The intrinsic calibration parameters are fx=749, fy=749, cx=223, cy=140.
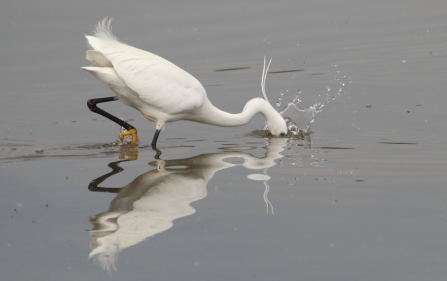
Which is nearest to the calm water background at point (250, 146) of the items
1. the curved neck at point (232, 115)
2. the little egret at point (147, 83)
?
the curved neck at point (232, 115)

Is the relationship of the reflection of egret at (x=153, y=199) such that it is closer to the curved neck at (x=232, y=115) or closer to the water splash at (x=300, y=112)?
the curved neck at (x=232, y=115)

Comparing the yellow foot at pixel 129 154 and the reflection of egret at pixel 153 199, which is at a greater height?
the yellow foot at pixel 129 154

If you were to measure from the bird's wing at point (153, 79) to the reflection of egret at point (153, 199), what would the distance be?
929 millimetres

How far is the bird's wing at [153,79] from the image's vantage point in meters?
10.1

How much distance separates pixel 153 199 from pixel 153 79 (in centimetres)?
289

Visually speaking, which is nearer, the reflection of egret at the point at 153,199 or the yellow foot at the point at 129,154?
the reflection of egret at the point at 153,199

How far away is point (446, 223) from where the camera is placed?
6.93 m

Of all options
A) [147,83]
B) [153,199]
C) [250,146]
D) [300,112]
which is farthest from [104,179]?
[300,112]

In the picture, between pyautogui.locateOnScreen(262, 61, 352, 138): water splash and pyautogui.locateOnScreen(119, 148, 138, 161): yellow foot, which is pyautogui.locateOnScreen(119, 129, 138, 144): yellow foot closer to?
pyautogui.locateOnScreen(119, 148, 138, 161): yellow foot

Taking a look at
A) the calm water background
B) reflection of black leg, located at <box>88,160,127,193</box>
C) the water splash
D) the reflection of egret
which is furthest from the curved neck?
reflection of black leg, located at <box>88,160,127,193</box>

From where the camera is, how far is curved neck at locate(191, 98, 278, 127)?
35.3ft

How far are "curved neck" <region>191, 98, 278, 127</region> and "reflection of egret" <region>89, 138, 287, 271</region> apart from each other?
0.83 m

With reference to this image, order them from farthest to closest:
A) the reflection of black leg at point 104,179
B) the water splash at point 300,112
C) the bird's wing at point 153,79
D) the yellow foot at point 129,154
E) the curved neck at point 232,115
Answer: the water splash at point 300,112 < the curved neck at point 232,115 < the bird's wing at point 153,79 < the yellow foot at point 129,154 < the reflection of black leg at point 104,179

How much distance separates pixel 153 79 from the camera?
33.4 feet
